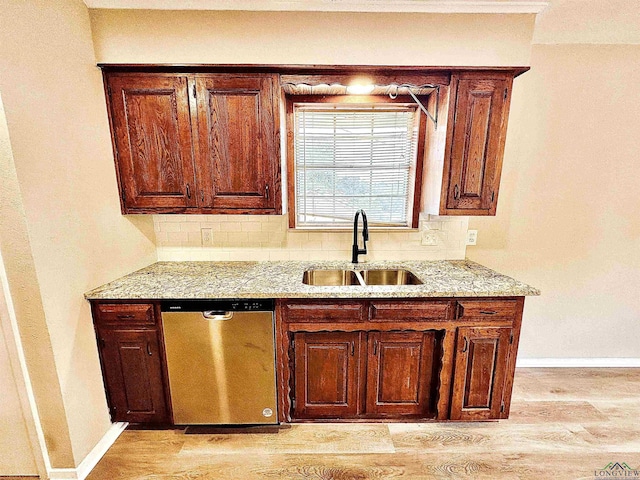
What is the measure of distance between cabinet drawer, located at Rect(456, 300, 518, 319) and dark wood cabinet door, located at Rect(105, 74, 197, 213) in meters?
1.77

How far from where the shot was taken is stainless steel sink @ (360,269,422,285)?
2.02 metres

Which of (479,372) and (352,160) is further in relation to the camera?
(352,160)

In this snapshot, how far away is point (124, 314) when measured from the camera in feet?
4.99

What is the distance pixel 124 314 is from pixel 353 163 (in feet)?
5.87

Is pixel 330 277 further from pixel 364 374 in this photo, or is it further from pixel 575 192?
pixel 575 192

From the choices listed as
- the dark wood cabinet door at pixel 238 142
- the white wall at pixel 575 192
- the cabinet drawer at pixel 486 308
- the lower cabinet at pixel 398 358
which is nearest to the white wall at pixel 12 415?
the dark wood cabinet door at pixel 238 142

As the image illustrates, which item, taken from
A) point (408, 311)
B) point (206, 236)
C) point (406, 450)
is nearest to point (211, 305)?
point (206, 236)

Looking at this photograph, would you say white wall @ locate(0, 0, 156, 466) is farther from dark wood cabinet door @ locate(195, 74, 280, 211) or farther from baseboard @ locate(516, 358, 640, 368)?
baseboard @ locate(516, 358, 640, 368)

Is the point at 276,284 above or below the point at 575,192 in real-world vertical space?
below

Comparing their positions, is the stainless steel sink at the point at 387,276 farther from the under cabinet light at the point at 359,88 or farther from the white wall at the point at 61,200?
the white wall at the point at 61,200

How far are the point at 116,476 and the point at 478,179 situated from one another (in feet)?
8.76

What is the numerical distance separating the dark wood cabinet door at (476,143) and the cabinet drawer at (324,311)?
88cm

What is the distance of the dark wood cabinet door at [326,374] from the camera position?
63.8 inches

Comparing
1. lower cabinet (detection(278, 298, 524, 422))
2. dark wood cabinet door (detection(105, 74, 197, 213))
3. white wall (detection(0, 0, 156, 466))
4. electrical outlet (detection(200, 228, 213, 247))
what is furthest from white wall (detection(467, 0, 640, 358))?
white wall (detection(0, 0, 156, 466))
